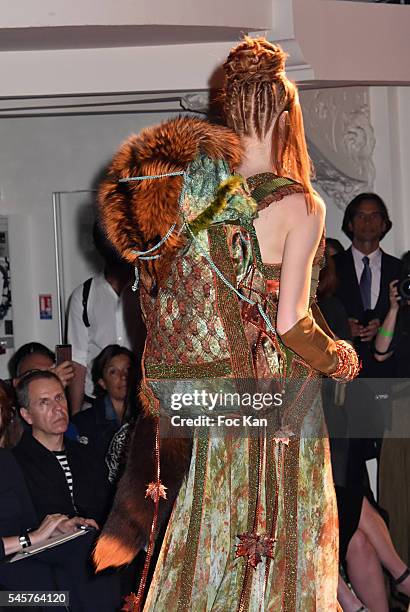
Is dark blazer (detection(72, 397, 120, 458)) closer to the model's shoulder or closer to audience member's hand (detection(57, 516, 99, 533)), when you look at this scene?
audience member's hand (detection(57, 516, 99, 533))

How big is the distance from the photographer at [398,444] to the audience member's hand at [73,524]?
4.91 feet

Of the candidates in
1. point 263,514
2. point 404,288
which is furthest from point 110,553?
point 404,288

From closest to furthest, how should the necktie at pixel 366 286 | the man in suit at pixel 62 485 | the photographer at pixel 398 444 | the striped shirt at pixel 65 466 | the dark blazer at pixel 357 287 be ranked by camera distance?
the man in suit at pixel 62 485 < the striped shirt at pixel 65 466 < the photographer at pixel 398 444 < the dark blazer at pixel 357 287 < the necktie at pixel 366 286

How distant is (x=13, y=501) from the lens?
3.97 metres

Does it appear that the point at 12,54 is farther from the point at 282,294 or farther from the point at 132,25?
the point at 282,294

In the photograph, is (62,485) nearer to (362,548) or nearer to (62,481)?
(62,481)

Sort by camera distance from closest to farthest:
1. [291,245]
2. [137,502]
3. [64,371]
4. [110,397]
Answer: [291,245] → [137,502] → [64,371] → [110,397]

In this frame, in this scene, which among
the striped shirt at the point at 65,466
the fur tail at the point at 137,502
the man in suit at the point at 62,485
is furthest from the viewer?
the striped shirt at the point at 65,466

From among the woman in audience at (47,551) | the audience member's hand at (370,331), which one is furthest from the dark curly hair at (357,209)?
the woman in audience at (47,551)

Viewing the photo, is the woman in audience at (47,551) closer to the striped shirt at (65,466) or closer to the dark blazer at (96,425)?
the striped shirt at (65,466)

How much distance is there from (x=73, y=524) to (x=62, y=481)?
0.29 metres

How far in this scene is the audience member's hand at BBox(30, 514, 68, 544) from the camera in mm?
3891

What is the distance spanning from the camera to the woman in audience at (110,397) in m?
4.89

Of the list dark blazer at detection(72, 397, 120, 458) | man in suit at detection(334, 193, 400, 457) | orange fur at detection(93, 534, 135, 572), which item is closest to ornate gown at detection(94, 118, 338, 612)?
orange fur at detection(93, 534, 135, 572)
